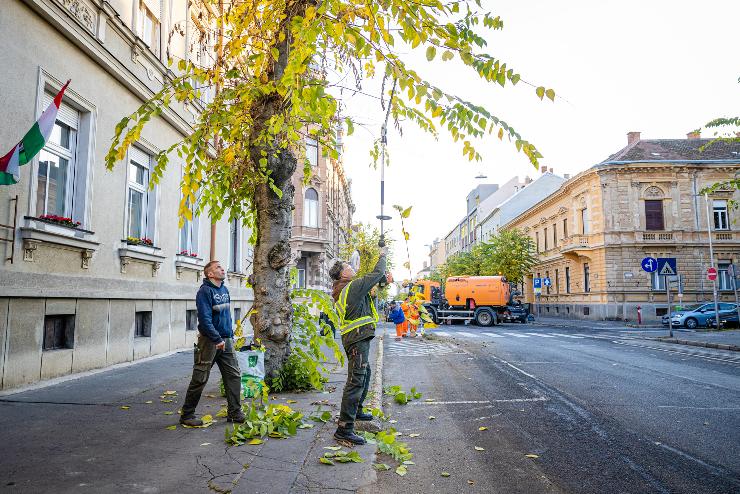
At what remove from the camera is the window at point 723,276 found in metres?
36.1

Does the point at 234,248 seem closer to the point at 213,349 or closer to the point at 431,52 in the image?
the point at 213,349

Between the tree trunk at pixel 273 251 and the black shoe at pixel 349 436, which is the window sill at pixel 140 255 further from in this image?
the black shoe at pixel 349 436

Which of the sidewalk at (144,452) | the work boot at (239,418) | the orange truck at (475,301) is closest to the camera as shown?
the sidewalk at (144,452)

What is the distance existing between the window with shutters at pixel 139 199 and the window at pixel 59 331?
A: 272 centimetres

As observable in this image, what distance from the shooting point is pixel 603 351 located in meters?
14.9

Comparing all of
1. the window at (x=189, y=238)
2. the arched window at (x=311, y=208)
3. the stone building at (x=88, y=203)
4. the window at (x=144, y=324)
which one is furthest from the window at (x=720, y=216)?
the window at (x=144, y=324)

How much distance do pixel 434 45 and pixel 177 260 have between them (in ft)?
34.4

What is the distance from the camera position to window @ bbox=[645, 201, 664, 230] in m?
37.5

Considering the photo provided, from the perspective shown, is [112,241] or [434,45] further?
[112,241]

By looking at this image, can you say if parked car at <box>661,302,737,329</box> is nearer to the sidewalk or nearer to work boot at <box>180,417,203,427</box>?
the sidewalk

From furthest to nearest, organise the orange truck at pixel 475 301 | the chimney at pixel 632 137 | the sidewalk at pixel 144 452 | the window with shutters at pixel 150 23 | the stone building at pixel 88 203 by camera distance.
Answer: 1. the chimney at pixel 632 137
2. the orange truck at pixel 475 301
3. the window with shutters at pixel 150 23
4. the stone building at pixel 88 203
5. the sidewalk at pixel 144 452

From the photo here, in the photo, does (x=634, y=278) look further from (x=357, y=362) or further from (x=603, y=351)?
(x=357, y=362)

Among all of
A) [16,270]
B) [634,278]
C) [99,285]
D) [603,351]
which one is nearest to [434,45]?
[16,270]

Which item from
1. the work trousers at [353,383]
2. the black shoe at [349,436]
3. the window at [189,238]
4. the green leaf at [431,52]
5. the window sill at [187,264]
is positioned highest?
the green leaf at [431,52]
